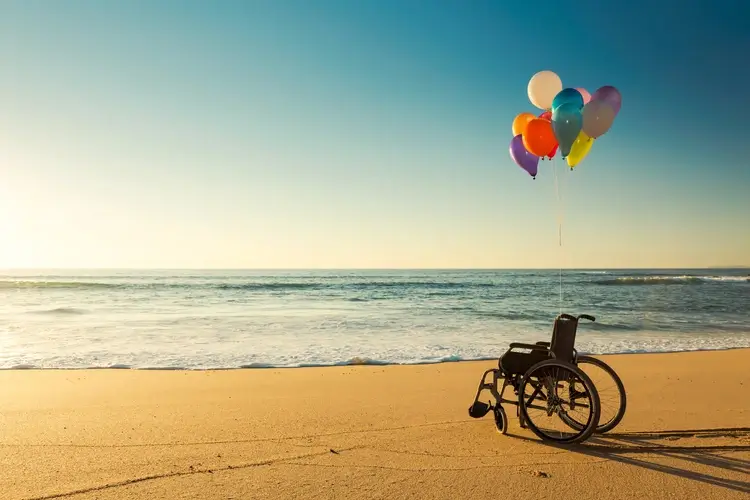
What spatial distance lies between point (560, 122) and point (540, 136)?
42 centimetres

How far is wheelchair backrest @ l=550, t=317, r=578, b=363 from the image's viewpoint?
445 centimetres

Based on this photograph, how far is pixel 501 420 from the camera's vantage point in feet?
15.3

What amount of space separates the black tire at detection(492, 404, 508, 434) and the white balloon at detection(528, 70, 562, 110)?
414 centimetres

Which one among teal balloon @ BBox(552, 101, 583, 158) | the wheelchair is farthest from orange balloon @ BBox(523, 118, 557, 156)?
the wheelchair

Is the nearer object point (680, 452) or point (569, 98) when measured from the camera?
point (680, 452)

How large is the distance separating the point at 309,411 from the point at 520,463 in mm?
2500

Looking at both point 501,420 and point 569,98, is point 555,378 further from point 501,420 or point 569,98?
point 569,98

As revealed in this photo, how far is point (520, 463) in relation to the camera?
387 centimetres

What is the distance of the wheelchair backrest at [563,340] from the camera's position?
4453 mm

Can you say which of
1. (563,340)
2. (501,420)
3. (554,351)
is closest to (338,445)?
(501,420)

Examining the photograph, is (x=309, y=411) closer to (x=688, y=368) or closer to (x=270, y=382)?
(x=270, y=382)

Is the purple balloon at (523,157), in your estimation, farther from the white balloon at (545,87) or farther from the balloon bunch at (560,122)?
the white balloon at (545,87)

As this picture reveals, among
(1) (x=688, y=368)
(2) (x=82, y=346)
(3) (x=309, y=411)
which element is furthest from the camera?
(2) (x=82, y=346)

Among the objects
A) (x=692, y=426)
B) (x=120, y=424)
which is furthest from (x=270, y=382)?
(x=692, y=426)
